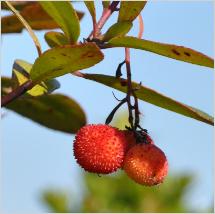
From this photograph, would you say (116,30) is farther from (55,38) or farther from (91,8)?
(55,38)

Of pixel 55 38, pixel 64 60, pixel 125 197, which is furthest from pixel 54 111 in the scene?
pixel 125 197

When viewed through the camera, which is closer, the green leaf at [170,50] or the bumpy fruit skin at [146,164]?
the green leaf at [170,50]

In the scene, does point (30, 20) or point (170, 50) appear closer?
point (170, 50)

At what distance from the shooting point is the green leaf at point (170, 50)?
127 cm

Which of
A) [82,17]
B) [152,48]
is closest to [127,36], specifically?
[152,48]

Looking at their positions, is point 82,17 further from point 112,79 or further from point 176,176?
point 176,176

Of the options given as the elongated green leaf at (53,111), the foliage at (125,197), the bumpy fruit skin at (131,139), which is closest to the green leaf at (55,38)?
the bumpy fruit skin at (131,139)

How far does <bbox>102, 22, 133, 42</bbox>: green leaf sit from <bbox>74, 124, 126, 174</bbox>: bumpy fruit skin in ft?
0.65

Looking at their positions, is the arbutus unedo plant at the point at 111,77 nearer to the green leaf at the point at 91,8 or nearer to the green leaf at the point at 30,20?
the green leaf at the point at 91,8

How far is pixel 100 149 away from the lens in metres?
1.46

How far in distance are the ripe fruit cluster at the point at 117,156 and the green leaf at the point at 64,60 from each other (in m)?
0.16

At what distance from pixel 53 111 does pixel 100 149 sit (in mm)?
535

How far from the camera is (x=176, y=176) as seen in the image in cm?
592

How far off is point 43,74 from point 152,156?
0.91 feet
